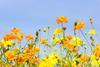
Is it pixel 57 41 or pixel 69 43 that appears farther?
pixel 57 41

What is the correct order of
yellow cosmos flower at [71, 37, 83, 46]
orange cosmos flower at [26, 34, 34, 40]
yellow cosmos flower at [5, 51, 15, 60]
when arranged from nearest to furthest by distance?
yellow cosmos flower at [5, 51, 15, 60] < yellow cosmos flower at [71, 37, 83, 46] < orange cosmos flower at [26, 34, 34, 40]

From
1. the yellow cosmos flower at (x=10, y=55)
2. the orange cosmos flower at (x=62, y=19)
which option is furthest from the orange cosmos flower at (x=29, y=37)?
the yellow cosmos flower at (x=10, y=55)

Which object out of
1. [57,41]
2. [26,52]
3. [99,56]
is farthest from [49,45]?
[99,56]

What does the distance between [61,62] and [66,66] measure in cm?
17

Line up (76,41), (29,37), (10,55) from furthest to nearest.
Answer: (29,37) → (76,41) → (10,55)

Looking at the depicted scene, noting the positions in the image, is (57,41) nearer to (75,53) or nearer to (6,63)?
(75,53)

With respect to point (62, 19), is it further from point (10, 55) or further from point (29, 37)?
point (10, 55)

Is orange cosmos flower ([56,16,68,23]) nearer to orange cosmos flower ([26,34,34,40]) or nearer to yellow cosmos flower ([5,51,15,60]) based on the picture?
orange cosmos flower ([26,34,34,40])

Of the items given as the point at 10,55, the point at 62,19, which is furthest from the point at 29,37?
the point at 10,55

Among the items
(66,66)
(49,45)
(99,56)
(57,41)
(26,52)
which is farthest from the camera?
(49,45)

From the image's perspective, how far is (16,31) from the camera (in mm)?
4707

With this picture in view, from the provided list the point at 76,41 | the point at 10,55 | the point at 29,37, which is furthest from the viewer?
the point at 29,37

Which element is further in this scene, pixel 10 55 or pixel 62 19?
pixel 62 19

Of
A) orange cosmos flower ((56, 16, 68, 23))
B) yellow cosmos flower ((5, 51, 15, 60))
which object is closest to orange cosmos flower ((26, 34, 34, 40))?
orange cosmos flower ((56, 16, 68, 23))
